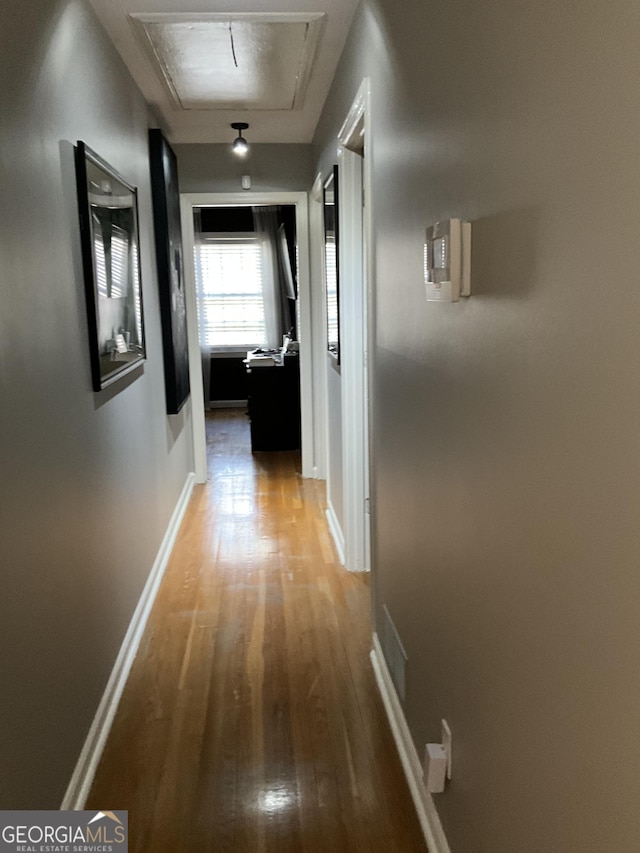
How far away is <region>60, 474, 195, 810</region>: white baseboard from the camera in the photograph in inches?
73.2

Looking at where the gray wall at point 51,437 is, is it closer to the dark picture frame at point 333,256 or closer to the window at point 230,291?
the dark picture frame at point 333,256

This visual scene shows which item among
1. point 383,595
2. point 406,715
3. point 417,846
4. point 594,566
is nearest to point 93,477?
point 383,595

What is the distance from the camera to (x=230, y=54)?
2.93 metres

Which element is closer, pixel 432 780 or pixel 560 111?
pixel 560 111

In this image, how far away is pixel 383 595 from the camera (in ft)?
7.82

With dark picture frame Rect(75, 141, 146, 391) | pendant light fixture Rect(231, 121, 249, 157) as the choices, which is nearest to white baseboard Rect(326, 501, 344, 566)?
dark picture frame Rect(75, 141, 146, 391)

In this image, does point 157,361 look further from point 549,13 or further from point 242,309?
point 242,309

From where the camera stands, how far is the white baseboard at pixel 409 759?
1676 millimetres

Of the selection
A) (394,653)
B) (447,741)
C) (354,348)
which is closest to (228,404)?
(354,348)

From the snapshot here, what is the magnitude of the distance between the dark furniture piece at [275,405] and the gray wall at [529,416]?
13.2 feet

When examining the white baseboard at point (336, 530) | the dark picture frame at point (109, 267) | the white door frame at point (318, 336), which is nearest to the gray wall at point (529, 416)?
the dark picture frame at point (109, 267)

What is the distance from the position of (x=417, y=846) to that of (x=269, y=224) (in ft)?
23.3

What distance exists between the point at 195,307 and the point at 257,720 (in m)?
3.33

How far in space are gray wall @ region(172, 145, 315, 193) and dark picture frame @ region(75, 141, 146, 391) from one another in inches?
66.1
